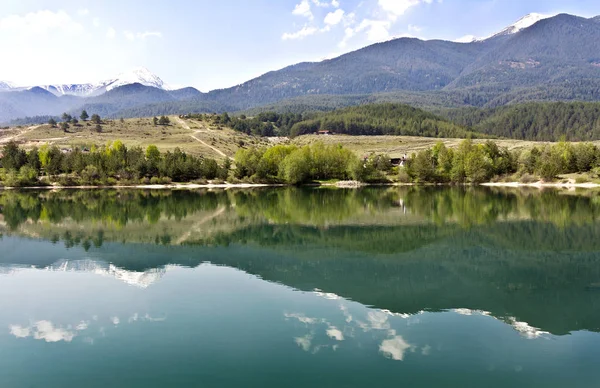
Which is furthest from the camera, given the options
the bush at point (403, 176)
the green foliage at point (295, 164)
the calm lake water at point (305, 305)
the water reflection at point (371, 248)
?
the bush at point (403, 176)

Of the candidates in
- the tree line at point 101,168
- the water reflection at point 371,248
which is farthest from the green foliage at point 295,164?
the water reflection at point 371,248

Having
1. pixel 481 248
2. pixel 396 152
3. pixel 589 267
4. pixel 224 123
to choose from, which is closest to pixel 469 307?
pixel 589 267

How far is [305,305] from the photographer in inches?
840

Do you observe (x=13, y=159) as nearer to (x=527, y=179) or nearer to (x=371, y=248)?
(x=371, y=248)

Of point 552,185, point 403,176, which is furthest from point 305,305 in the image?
point 403,176

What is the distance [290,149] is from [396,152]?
39241 mm

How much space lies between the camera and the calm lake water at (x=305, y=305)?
14.8m

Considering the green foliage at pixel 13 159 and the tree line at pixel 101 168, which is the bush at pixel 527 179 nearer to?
the tree line at pixel 101 168

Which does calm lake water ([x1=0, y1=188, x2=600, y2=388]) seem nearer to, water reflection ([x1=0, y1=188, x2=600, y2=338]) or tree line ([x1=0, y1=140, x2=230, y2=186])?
water reflection ([x1=0, y1=188, x2=600, y2=338])

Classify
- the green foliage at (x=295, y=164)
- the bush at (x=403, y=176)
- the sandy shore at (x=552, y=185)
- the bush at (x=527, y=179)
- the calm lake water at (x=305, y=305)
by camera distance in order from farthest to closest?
the bush at (x=403, y=176), the green foliage at (x=295, y=164), the bush at (x=527, y=179), the sandy shore at (x=552, y=185), the calm lake water at (x=305, y=305)

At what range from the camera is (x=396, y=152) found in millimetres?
140750

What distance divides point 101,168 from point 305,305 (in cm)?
9582

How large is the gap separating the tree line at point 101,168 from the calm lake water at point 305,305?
198 feet

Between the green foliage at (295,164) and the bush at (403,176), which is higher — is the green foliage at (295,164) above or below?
above
